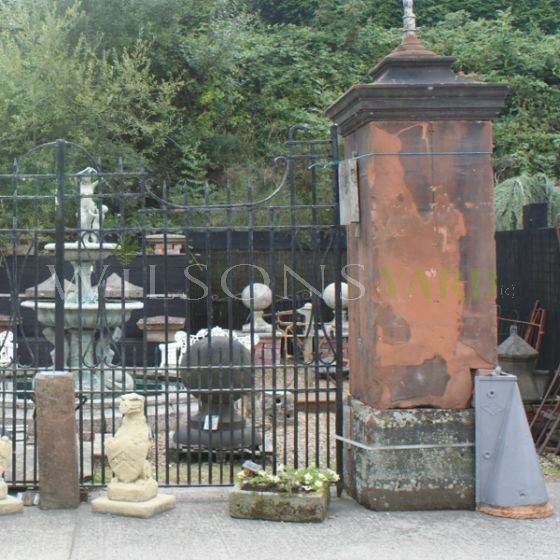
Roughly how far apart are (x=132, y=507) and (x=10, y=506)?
2.89 ft

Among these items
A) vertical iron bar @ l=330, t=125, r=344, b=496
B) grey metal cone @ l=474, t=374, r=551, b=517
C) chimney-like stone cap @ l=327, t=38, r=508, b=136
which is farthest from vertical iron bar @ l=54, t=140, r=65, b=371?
grey metal cone @ l=474, t=374, r=551, b=517

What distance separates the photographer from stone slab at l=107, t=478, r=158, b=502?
5777mm

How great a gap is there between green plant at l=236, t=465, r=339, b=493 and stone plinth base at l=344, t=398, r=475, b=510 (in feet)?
1.23

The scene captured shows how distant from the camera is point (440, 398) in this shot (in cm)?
591

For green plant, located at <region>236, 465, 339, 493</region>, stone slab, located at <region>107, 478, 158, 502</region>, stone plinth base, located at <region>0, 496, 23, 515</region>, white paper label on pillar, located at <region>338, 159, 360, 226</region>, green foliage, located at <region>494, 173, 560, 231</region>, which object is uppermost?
green foliage, located at <region>494, 173, 560, 231</region>

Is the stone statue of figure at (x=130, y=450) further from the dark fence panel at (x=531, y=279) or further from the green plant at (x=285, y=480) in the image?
the dark fence panel at (x=531, y=279)

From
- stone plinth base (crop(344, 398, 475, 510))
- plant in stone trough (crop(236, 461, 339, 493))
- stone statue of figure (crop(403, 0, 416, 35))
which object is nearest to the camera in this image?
plant in stone trough (crop(236, 461, 339, 493))

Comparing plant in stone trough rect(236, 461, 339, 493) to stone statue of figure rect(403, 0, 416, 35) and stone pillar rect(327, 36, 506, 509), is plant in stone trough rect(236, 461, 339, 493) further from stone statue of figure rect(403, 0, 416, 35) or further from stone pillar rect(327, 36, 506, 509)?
stone statue of figure rect(403, 0, 416, 35)

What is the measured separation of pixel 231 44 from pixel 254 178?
4.02 m

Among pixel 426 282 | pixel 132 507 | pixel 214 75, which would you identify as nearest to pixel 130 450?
pixel 132 507

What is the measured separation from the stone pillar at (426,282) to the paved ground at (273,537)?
1.20 feet

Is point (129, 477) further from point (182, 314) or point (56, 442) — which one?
point (182, 314)

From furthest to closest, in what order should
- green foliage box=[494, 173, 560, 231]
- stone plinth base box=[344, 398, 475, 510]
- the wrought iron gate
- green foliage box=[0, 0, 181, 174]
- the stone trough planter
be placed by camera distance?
green foliage box=[0, 0, 181, 174] < green foliage box=[494, 173, 560, 231] < the wrought iron gate < stone plinth base box=[344, 398, 475, 510] < the stone trough planter

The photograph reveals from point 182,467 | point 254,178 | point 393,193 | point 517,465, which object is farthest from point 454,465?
point 254,178
